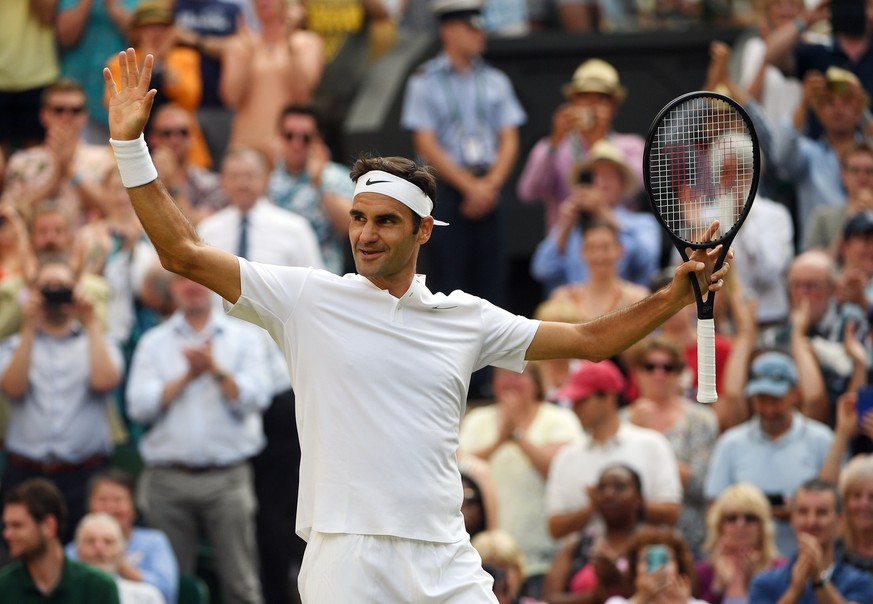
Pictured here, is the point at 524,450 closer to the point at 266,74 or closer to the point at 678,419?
the point at 678,419

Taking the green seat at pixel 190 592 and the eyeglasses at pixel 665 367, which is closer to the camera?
the green seat at pixel 190 592

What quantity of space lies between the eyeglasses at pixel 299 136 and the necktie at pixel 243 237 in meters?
0.88

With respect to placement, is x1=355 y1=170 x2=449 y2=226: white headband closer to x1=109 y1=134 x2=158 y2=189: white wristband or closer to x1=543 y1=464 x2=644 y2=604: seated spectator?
x1=109 y1=134 x2=158 y2=189: white wristband

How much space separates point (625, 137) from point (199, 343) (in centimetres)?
392

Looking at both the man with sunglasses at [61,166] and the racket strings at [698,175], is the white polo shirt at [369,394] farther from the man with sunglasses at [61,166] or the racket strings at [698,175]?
the man with sunglasses at [61,166]

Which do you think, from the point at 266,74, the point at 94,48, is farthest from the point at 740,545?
the point at 94,48

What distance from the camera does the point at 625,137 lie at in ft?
42.9

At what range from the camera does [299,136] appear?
12.2m

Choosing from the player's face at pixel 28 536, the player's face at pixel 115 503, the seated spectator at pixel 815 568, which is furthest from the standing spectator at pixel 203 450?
the seated spectator at pixel 815 568

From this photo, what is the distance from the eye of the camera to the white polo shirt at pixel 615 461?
9.68 m

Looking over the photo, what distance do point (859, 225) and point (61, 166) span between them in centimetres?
523

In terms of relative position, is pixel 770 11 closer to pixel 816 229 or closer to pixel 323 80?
pixel 816 229

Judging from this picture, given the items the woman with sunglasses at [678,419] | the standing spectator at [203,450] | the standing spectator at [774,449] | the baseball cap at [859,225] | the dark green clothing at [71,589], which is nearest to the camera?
the dark green clothing at [71,589]

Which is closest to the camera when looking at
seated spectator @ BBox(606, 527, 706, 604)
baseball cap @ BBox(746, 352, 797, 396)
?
seated spectator @ BBox(606, 527, 706, 604)
